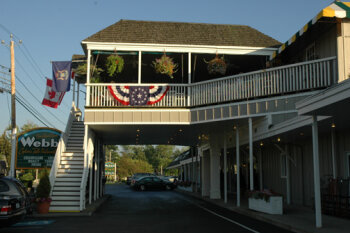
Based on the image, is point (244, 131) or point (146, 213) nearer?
point (146, 213)

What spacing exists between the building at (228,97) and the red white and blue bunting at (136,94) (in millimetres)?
44

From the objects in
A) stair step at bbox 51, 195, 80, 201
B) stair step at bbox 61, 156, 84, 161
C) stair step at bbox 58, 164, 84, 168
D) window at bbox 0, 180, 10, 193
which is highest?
stair step at bbox 61, 156, 84, 161

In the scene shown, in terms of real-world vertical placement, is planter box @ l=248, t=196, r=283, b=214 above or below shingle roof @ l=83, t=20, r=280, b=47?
below

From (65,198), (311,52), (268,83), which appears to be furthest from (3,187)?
(311,52)

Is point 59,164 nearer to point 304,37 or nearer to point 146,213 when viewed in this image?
point 146,213

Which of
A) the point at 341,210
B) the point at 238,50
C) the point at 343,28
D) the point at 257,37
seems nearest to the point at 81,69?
the point at 238,50

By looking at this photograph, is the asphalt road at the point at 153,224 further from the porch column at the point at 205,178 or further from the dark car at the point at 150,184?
the dark car at the point at 150,184

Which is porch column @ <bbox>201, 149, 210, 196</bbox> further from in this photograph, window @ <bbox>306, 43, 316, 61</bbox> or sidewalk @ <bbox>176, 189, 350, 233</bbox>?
window @ <bbox>306, 43, 316, 61</bbox>

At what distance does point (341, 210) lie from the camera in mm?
13328

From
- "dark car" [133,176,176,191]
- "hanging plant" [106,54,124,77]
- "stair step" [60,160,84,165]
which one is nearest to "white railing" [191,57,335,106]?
"hanging plant" [106,54,124,77]

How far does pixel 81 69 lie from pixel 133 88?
3.55 m

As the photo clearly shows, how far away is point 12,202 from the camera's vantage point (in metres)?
10.3

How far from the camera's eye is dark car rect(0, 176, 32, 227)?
1004 centimetres

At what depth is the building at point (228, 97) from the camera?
1543cm
